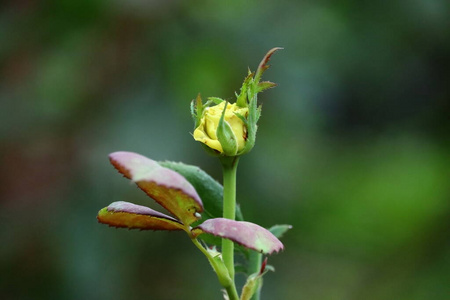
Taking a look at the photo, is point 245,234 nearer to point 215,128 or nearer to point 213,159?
point 215,128

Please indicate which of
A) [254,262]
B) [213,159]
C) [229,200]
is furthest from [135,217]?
[213,159]

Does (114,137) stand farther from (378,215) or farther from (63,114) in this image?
(378,215)

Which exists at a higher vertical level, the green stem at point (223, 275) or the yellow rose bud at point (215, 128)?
the yellow rose bud at point (215, 128)

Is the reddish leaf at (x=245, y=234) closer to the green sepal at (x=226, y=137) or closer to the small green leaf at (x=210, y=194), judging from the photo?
the green sepal at (x=226, y=137)

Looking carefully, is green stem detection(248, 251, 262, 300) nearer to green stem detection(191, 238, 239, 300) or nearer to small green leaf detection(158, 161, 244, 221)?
small green leaf detection(158, 161, 244, 221)

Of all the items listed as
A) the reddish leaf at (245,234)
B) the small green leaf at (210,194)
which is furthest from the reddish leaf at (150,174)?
the small green leaf at (210,194)

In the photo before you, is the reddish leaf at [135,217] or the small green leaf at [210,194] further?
the small green leaf at [210,194]

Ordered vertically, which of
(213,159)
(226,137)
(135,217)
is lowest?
(213,159)
